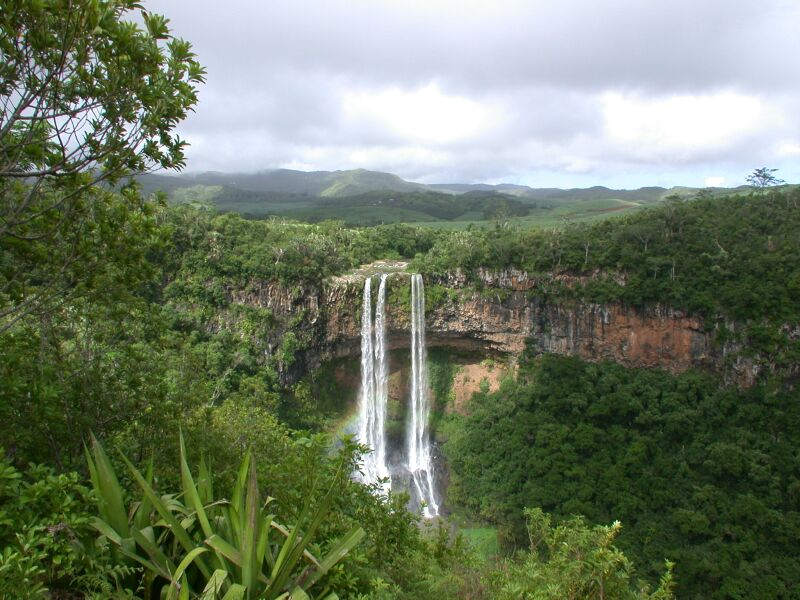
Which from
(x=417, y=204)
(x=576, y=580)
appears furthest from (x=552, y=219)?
(x=576, y=580)

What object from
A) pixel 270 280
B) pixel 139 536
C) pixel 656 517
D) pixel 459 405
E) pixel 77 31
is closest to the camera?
pixel 139 536

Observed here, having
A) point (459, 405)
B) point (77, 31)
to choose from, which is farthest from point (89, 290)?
point (459, 405)

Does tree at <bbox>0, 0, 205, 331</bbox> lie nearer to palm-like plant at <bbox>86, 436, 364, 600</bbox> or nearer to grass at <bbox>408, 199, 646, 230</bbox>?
palm-like plant at <bbox>86, 436, 364, 600</bbox>

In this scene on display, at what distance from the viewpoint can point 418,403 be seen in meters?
23.9

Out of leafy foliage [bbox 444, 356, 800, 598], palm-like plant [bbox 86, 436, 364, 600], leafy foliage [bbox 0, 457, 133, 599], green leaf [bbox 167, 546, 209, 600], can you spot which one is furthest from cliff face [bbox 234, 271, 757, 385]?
green leaf [bbox 167, 546, 209, 600]

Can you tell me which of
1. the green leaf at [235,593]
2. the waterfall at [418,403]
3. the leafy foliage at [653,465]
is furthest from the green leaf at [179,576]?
the waterfall at [418,403]

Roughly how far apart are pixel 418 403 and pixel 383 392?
5.98 feet

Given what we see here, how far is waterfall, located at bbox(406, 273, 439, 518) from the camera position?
22453mm

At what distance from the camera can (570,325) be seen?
22.1m

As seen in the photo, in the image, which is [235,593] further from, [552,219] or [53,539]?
[552,219]

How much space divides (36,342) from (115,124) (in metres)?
1.98

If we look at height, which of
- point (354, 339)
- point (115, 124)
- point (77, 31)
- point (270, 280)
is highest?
point (77, 31)

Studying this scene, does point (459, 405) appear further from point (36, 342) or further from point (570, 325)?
point (36, 342)

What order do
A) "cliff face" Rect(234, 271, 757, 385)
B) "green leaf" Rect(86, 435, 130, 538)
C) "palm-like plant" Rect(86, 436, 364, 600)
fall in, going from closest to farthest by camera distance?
"palm-like plant" Rect(86, 436, 364, 600) < "green leaf" Rect(86, 435, 130, 538) < "cliff face" Rect(234, 271, 757, 385)
